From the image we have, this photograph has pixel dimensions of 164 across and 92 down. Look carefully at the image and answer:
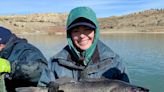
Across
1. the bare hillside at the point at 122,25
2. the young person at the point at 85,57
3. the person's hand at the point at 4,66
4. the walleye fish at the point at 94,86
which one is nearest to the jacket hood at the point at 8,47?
the person's hand at the point at 4,66

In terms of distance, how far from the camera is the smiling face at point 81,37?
385 cm

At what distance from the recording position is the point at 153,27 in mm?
76188

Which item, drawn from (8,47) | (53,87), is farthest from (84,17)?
(8,47)

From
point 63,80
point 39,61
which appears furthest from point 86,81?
point 39,61

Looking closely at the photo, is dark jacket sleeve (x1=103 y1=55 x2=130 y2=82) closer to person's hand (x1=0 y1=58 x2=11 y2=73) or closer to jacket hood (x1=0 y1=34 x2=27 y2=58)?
person's hand (x1=0 y1=58 x2=11 y2=73)

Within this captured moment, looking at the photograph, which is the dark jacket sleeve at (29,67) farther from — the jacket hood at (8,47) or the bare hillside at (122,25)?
the bare hillside at (122,25)

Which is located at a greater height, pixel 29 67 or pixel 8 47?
pixel 8 47

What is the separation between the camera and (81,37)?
151 inches

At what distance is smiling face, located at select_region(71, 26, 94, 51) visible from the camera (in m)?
3.85

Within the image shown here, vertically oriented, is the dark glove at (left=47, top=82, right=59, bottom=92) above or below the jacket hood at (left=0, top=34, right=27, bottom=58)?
below

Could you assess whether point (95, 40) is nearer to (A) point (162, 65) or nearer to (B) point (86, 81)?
(B) point (86, 81)

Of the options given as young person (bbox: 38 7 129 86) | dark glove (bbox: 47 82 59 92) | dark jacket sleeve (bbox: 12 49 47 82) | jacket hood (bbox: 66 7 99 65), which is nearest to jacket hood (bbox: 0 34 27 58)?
dark jacket sleeve (bbox: 12 49 47 82)

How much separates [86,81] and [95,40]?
0.59 metres

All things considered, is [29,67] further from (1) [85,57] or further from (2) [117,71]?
(2) [117,71]
